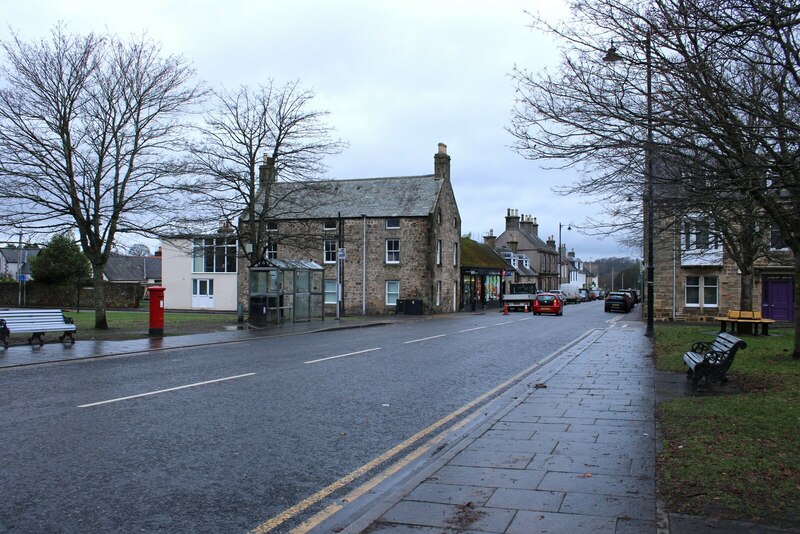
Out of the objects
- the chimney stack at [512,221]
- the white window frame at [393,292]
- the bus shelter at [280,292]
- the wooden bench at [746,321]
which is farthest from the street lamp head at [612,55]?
the chimney stack at [512,221]

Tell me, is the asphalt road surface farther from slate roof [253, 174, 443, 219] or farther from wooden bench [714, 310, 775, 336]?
slate roof [253, 174, 443, 219]

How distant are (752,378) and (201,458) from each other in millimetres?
9474

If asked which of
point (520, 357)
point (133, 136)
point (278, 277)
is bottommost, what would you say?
point (520, 357)

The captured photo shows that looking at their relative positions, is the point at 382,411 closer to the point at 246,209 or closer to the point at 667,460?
the point at 667,460

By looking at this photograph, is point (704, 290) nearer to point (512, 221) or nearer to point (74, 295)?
point (74, 295)

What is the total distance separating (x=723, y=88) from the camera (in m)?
5.98

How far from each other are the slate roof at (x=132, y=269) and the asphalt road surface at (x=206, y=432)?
235 feet

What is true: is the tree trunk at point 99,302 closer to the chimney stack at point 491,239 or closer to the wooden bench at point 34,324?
the wooden bench at point 34,324

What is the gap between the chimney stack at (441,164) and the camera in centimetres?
4472

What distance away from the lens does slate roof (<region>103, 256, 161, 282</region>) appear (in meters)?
80.1

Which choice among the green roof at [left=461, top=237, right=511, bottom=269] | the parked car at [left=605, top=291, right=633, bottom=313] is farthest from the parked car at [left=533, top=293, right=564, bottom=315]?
the green roof at [left=461, top=237, right=511, bottom=269]

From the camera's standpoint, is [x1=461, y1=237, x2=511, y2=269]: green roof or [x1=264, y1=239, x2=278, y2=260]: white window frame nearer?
[x1=264, y1=239, x2=278, y2=260]: white window frame

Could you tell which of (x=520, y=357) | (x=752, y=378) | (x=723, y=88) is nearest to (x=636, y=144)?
(x=723, y=88)

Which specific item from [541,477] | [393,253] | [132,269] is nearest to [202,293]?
[393,253]
